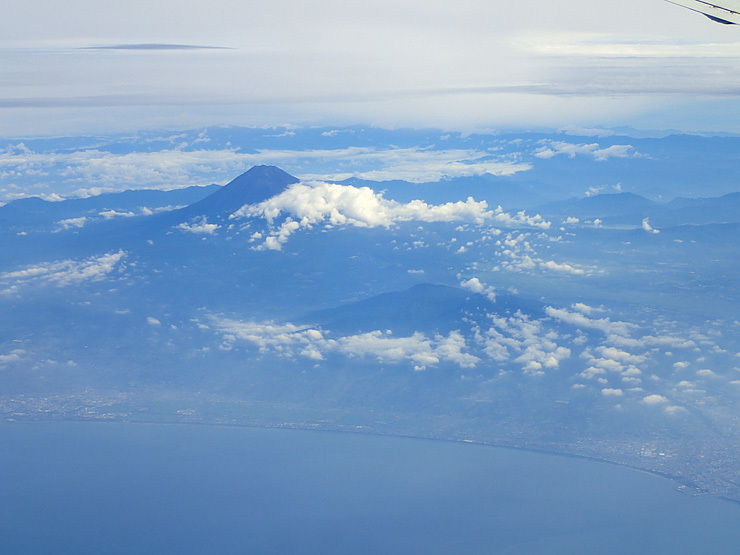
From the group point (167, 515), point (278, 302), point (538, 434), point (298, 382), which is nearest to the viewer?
point (167, 515)

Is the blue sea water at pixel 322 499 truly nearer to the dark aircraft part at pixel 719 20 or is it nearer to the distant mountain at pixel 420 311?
the distant mountain at pixel 420 311

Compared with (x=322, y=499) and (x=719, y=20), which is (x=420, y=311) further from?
(x=719, y=20)

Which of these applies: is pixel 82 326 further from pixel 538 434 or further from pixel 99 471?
pixel 538 434

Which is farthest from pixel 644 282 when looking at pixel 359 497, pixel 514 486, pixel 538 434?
pixel 359 497

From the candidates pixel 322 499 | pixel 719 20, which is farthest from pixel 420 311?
pixel 719 20

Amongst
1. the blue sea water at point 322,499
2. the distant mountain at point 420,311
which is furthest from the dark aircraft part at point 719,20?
the distant mountain at point 420,311

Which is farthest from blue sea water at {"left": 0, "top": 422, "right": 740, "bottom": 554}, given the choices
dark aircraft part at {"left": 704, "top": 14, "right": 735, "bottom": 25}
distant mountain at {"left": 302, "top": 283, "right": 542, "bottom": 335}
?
dark aircraft part at {"left": 704, "top": 14, "right": 735, "bottom": 25}
